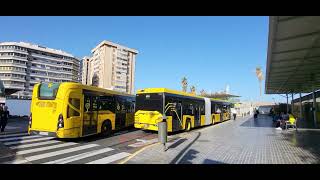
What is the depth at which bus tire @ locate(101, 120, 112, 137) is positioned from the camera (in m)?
16.4

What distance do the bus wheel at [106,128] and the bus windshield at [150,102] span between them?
236cm

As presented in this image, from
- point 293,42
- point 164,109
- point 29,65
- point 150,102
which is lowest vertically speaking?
point 164,109

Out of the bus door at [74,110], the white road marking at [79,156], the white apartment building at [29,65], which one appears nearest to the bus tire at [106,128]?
the bus door at [74,110]

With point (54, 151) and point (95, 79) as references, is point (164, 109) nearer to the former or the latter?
point (54, 151)

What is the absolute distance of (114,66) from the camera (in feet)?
416

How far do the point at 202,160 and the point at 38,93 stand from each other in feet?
28.2

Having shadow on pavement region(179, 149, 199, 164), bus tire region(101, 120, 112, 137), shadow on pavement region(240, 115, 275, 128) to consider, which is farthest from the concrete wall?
shadow on pavement region(179, 149, 199, 164)

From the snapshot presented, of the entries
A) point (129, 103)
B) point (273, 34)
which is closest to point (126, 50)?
point (129, 103)

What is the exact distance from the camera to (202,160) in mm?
9891

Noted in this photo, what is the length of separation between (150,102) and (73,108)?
5666 mm

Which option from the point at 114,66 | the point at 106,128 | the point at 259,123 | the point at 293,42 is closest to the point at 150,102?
the point at 106,128
